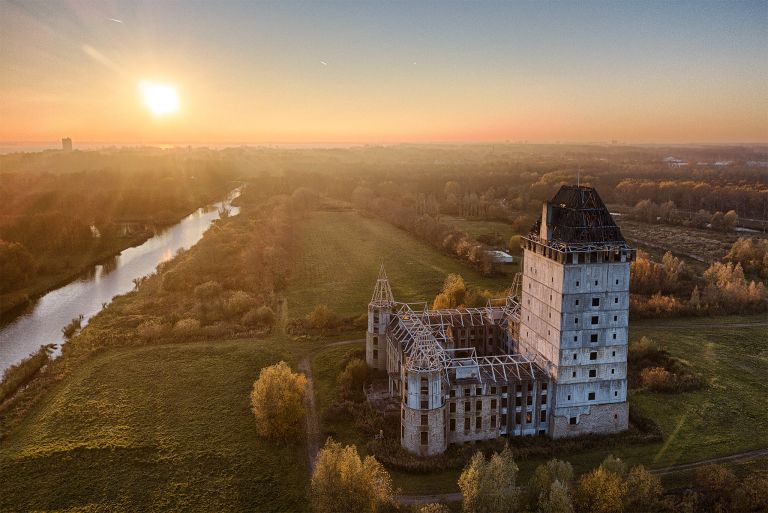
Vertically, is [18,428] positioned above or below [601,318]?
below

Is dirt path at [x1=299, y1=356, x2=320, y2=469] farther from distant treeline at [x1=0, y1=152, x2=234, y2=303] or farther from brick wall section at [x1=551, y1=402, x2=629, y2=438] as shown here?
distant treeline at [x1=0, y1=152, x2=234, y2=303]

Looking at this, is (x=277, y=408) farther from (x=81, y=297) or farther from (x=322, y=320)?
(x=81, y=297)

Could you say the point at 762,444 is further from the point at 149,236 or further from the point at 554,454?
the point at 149,236

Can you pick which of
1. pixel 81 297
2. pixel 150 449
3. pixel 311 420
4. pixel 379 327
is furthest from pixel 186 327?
pixel 81 297

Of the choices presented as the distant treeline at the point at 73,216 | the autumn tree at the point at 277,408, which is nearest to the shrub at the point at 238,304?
the autumn tree at the point at 277,408

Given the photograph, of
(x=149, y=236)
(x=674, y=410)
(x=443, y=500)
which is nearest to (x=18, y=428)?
(x=443, y=500)
